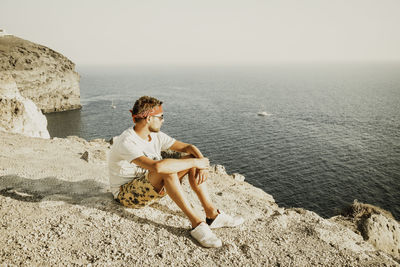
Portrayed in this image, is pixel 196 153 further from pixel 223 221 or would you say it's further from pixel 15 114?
pixel 15 114

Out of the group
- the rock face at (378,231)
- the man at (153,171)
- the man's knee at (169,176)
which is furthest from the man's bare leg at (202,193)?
the rock face at (378,231)

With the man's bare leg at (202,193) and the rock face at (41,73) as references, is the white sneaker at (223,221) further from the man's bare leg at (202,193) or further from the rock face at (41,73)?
the rock face at (41,73)

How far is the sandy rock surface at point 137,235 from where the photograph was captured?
500 centimetres

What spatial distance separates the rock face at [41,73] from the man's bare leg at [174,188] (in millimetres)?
71486

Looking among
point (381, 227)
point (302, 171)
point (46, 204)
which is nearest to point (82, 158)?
point (46, 204)

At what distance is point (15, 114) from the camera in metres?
23.8

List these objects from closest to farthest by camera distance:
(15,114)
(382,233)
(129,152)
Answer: (129,152) → (382,233) → (15,114)

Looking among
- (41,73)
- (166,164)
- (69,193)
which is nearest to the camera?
(166,164)

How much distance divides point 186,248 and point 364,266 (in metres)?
3.95

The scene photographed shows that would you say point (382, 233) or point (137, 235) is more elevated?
point (137, 235)

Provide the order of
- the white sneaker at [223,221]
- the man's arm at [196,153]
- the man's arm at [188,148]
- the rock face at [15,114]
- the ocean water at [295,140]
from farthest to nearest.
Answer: the ocean water at [295,140]
the rock face at [15,114]
the man's arm at [188,148]
the white sneaker at [223,221]
the man's arm at [196,153]

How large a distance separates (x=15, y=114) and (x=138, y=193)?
2443 cm

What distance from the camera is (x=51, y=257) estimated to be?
4.75 meters

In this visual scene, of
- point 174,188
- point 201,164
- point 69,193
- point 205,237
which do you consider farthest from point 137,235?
point 69,193
